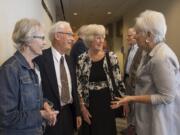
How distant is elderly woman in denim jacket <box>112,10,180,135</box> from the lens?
231 centimetres

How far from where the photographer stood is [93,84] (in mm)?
3449

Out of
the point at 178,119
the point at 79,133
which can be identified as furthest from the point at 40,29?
the point at 79,133

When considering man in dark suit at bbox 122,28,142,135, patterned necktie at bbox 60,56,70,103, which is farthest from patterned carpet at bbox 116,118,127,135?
patterned necktie at bbox 60,56,70,103

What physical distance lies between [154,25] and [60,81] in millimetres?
Result: 994

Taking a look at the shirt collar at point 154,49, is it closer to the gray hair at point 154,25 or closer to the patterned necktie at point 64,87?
the gray hair at point 154,25

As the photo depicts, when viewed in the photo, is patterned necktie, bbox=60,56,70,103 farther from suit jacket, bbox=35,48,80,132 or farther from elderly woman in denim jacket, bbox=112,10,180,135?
elderly woman in denim jacket, bbox=112,10,180,135

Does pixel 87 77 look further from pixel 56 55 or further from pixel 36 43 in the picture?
pixel 36 43

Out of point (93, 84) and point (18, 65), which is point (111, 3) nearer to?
point (93, 84)

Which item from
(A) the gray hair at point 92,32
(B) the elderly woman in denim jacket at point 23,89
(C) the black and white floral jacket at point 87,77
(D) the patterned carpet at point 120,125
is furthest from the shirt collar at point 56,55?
(D) the patterned carpet at point 120,125

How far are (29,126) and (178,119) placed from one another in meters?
1.14

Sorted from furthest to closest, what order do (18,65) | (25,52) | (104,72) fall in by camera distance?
(104,72)
(25,52)
(18,65)

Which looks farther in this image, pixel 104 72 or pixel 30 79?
pixel 104 72

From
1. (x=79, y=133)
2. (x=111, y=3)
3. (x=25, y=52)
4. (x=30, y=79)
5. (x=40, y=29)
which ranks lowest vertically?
(x=79, y=133)

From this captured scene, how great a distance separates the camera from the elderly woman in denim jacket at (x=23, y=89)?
5.80ft
